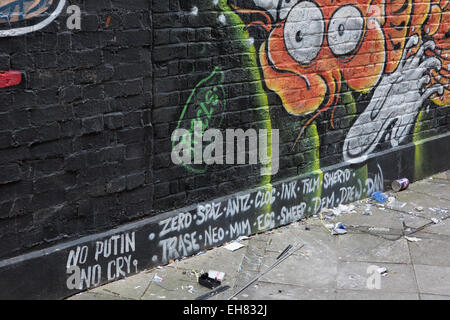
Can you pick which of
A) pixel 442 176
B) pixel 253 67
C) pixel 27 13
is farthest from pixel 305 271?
pixel 442 176

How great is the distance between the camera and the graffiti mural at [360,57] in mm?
5641

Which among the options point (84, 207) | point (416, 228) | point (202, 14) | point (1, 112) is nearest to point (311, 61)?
point (202, 14)

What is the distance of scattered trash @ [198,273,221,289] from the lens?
475cm

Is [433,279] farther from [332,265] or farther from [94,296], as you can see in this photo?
[94,296]

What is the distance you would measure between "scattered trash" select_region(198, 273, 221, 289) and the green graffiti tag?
91 centimetres

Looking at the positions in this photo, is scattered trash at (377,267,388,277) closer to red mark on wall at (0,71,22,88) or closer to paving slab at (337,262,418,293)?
paving slab at (337,262,418,293)

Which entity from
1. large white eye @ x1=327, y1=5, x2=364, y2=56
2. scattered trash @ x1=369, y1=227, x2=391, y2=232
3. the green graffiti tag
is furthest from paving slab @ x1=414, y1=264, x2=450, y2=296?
large white eye @ x1=327, y1=5, x2=364, y2=56

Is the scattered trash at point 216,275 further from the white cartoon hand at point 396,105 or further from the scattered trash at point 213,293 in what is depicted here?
the white cartoon hand at point 396,105

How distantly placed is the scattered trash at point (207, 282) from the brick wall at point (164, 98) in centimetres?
64

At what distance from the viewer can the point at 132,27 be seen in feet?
14.9

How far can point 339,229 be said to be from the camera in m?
5.96

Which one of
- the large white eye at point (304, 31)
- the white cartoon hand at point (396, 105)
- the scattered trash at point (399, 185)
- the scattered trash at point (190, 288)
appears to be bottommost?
the scattered trash at point (190, 288)

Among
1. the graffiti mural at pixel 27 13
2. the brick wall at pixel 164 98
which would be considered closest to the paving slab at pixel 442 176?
the brick wall at pixel 164 98

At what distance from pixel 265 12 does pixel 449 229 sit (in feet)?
8.98
